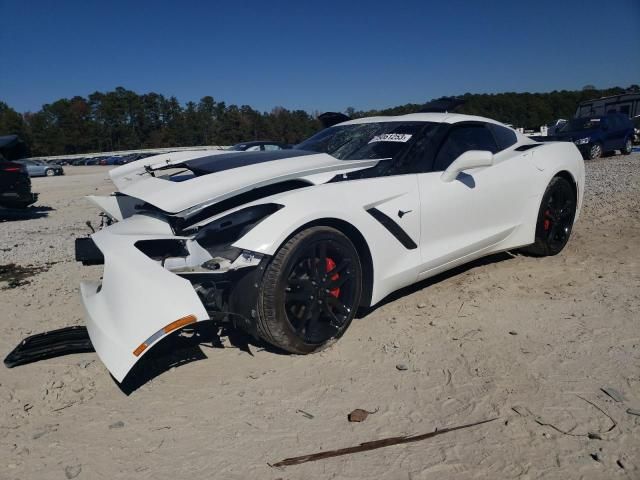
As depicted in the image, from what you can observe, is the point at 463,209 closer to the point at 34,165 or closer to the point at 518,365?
the point at 518,365

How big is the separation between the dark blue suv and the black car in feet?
48.2

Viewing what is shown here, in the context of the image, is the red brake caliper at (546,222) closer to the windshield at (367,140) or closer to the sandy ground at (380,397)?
the sandy ground at (380,397)

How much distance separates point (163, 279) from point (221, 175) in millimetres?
888

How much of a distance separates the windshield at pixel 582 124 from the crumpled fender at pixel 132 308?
56.0ft

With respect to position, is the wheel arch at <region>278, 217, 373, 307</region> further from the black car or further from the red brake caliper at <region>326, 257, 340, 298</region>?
the black car

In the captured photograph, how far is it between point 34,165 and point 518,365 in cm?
3777

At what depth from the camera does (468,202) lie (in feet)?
12.2

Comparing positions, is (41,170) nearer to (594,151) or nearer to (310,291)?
(594,151)

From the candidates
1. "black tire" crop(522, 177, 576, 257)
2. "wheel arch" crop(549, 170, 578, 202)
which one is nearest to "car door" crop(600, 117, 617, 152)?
"wheel arch" crop(549, 170, 578, 202)

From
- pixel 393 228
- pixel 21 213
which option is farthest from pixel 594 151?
pixel 21 213

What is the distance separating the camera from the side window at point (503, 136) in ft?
14.5

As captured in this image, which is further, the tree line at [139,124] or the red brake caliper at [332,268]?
the tree line at [139,124]

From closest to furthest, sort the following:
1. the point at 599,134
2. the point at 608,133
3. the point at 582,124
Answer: the point at 599,134 < the point at 608,133 < the point at 582,124

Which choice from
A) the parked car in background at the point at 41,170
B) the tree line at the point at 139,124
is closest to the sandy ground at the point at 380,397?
the parked car in background at the point at 41,170
